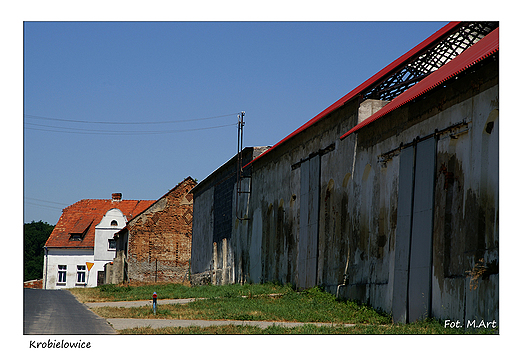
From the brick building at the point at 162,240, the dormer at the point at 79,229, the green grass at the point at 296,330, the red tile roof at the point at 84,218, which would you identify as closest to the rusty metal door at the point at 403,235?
the green grass at the point at 296,330

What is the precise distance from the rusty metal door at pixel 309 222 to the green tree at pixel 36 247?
44.1 meters

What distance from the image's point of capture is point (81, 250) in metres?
56.9

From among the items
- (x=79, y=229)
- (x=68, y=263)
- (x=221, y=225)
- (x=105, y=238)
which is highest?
(x=221, y=225)

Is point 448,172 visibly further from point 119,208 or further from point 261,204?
point 119,208

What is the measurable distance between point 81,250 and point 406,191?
47248 mm

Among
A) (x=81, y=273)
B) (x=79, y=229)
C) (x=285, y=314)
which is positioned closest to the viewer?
Result: (x=285, y=314)

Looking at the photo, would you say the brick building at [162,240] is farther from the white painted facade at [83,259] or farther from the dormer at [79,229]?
the dormer at [79,229]

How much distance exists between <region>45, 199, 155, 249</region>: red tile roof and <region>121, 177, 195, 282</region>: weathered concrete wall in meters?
15.5

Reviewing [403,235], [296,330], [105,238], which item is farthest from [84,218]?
[296,330]

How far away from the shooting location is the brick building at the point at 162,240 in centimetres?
4112

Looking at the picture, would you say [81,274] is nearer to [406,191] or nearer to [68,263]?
[68,263]

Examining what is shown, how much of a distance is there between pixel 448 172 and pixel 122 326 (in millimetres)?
7103

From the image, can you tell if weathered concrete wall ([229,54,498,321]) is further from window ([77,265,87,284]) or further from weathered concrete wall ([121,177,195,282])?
window ([77,265,87,284])

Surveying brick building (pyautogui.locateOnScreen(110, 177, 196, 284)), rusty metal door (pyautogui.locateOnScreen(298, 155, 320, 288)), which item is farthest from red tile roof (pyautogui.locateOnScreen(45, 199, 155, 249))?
rusty metal door (pyautogui.locateOnScreen(298, 155, 320, 288))
